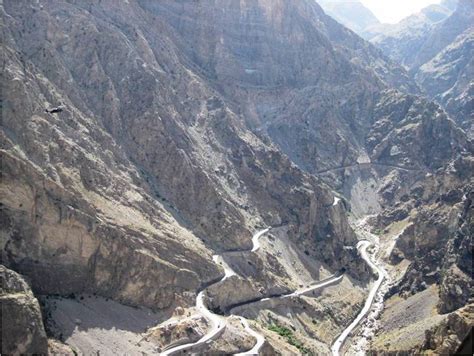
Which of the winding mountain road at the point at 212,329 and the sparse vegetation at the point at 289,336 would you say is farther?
the sparse vegetation at the point at 289,336

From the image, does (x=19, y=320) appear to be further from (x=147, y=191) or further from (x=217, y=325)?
(x=147, y=191)

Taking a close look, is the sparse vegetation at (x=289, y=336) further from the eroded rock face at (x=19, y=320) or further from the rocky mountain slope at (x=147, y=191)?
the eroded rock face at (x=19, y=320)

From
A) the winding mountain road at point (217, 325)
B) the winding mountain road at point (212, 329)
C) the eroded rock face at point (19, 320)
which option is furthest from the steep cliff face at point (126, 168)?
the eroded rock face at point (19, 320)

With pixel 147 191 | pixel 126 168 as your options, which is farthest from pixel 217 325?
pixel 126 168

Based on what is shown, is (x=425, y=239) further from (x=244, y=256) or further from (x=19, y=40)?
(x=19, y=40)

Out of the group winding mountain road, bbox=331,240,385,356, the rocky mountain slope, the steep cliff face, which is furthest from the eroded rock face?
winding mountain road, bbox=331,240,385,356

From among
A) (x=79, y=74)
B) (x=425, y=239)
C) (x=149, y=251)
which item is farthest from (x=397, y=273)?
(x=79, y=74)

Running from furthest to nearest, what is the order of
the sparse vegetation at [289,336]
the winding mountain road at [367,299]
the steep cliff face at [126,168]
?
1. the winding mountain road at [367,299]
2. the sparse vegetation at [289,336]
3. the steep cliff face at [126,168]
